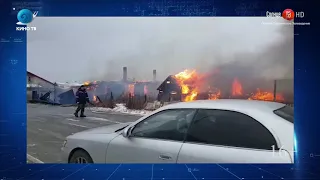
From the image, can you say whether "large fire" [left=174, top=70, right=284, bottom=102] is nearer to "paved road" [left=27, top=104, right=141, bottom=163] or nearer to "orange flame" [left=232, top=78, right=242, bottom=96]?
"orange flame" [left=232, top=78, right=242, bottom=96]

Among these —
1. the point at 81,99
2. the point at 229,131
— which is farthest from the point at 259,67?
the point at 81,99

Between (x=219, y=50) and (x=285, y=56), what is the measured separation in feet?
1.84

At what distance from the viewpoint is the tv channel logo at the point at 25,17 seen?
302 cm

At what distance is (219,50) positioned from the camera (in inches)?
120

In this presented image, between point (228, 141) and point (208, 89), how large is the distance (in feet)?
1.51

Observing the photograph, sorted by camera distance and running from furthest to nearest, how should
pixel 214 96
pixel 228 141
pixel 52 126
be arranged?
pixel 52 126 → pixel 214 96 → pixel 228 141

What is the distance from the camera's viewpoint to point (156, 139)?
9.74ft

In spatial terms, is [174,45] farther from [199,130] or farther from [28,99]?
[28,99]

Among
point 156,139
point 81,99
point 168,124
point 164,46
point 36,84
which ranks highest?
point 164,46

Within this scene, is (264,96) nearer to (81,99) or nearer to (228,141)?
(228,141)

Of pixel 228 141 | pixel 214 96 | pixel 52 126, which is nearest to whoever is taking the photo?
pixel 228 141

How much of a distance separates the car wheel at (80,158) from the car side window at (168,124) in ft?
1.52

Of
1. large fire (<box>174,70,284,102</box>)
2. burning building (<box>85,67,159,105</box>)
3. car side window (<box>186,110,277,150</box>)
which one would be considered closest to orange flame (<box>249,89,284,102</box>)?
large fire (<box>174,70,284,102</box>)

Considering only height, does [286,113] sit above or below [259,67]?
below
